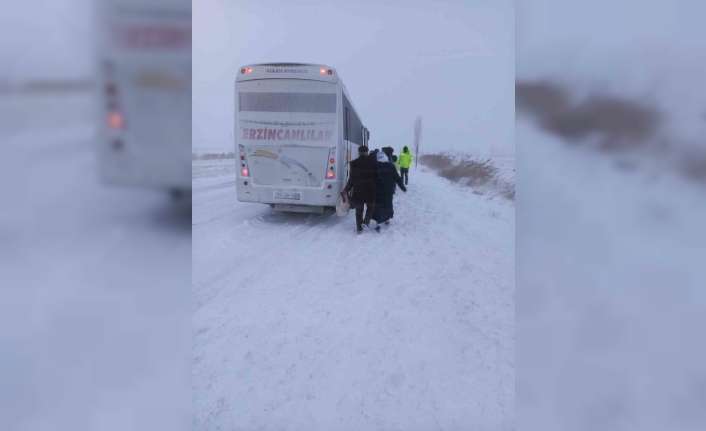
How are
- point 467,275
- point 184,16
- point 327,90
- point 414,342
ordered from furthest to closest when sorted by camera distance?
point 327,90 < point 467,275 < point 414,342 < point 184,16

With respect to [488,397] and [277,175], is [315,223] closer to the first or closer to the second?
[277,175]

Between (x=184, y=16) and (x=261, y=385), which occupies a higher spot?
(x=184, y=16)

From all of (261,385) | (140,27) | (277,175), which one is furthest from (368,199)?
(140,27)

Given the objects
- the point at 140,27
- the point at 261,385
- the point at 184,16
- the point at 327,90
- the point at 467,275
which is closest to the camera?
the point at 140,27

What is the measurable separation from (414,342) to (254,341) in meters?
0.96

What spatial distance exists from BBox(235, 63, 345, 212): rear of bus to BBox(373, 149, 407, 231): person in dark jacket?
0.44 metres

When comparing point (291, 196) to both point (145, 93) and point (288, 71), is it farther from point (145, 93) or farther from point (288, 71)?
point (145, 93)

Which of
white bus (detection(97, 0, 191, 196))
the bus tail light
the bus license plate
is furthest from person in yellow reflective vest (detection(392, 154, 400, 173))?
the bus tail light

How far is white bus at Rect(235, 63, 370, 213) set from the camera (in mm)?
3287

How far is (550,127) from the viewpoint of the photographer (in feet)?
8.43

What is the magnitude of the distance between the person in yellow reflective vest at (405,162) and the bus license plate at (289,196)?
38.1 inches

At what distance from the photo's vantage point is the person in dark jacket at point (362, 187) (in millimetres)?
3292

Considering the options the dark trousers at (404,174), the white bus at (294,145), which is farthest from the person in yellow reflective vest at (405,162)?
the white bus at (294,145)

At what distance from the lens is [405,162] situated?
3.08 meters
